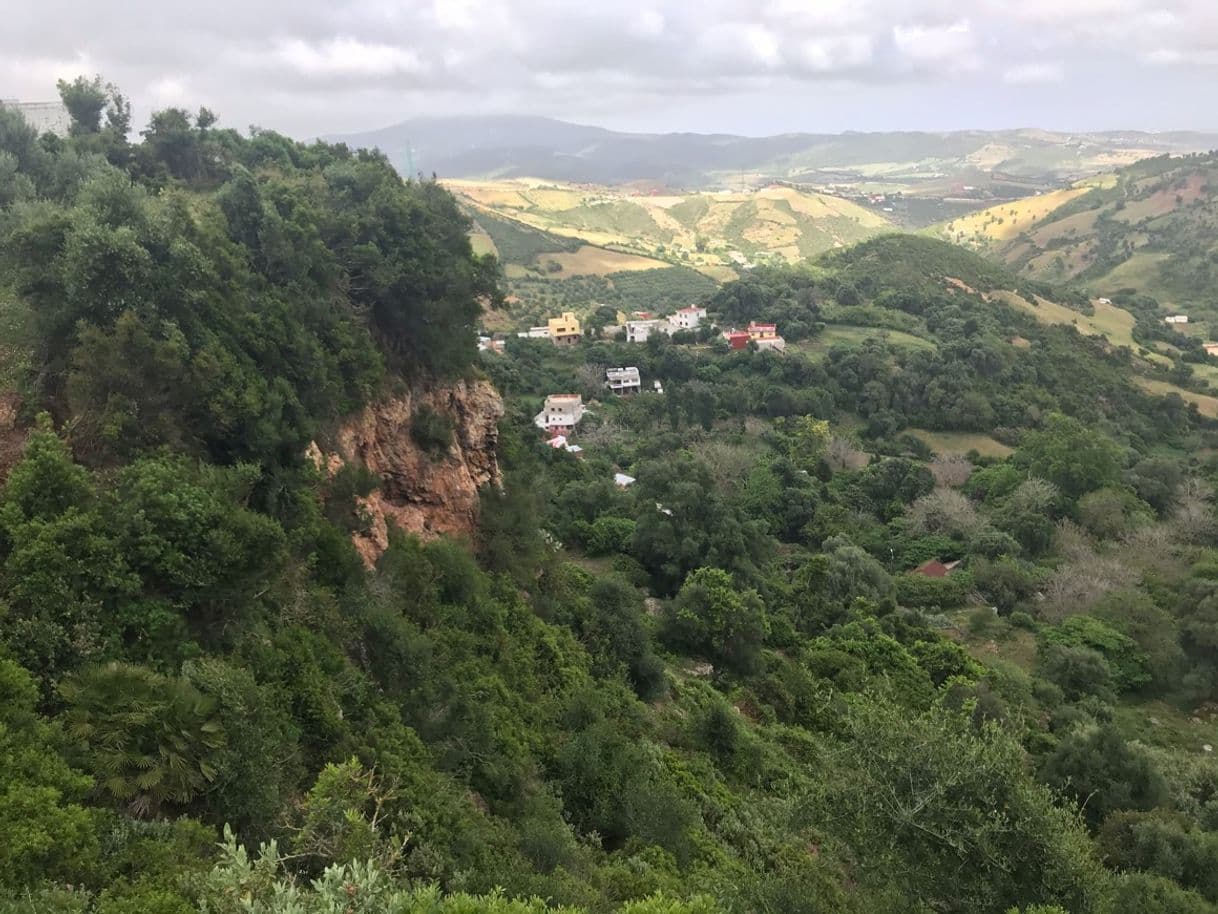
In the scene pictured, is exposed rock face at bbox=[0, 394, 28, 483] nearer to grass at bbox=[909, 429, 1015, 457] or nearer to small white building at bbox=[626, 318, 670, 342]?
grass at bbox=[909, 429, 1015, 457]

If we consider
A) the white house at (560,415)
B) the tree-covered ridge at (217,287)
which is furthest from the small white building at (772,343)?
the tree-covered ridge at (217,287)

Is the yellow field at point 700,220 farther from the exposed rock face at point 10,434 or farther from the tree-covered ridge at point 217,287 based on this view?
the exposed rock face at point 10,434

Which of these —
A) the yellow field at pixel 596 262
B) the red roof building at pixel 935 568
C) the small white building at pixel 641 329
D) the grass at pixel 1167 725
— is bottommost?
the red roof building at pixel 935 568

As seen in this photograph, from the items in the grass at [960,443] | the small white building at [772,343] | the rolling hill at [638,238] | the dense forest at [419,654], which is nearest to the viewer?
the dense forest at [419,654]

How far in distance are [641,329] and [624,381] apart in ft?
34.7

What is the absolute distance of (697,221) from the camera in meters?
164

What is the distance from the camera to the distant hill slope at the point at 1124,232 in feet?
340

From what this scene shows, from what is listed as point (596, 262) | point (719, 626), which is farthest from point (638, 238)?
point (719, 626)

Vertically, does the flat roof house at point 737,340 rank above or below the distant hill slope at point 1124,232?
below

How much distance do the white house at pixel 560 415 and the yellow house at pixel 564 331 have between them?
18.1 m

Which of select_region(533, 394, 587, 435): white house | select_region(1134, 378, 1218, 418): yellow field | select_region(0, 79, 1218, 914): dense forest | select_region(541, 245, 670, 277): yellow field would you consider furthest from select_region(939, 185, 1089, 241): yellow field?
select_region(0, 79, 1218, 914): dense forest

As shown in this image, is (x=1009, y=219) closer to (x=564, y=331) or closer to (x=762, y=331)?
(x=762, y=331)

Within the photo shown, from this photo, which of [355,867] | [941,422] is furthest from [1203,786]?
[941,422]

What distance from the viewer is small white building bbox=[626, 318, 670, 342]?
68750 mm
